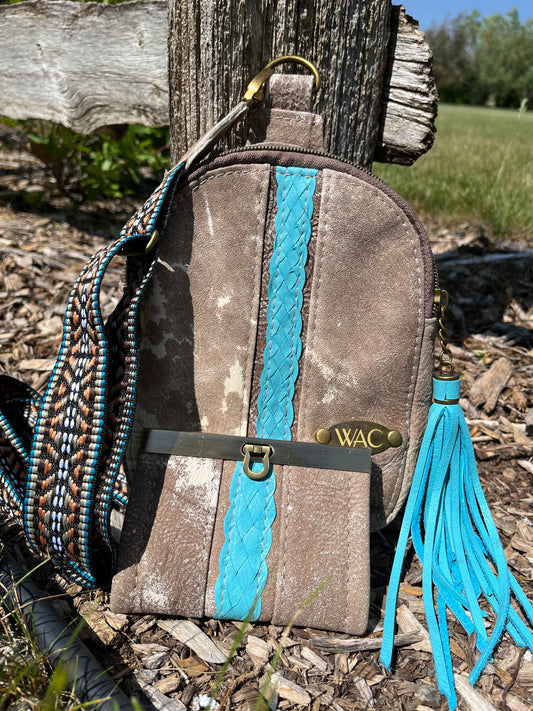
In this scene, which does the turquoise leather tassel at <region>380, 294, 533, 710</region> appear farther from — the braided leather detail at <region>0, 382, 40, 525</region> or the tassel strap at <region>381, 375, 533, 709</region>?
the braided leather detail at <region>0, 382, 40, 525</region>

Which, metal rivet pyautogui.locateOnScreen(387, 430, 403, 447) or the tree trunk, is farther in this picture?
the tree trunk

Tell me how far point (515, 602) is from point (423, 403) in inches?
19.3

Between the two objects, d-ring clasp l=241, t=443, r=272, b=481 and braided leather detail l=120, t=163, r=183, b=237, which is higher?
braided leather detail l=120, t=163, r=183, b=237

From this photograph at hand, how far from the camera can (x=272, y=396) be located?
1.33 m

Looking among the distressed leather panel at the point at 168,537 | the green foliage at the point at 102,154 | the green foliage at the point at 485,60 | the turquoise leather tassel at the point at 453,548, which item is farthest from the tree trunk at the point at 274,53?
the green foliage at the point at 485,60

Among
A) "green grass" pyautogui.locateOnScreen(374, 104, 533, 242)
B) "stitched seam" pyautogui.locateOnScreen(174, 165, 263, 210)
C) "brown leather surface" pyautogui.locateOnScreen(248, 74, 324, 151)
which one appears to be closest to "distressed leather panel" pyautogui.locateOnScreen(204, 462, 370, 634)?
"stitched seam" pyautogui.locateOnScreen(174, 165, 263, 210)

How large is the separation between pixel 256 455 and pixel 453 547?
0.50 m

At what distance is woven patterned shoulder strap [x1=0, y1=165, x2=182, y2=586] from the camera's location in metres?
1.17

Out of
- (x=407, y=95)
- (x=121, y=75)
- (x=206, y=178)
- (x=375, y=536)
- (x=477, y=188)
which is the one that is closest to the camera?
(x=206, y=178)

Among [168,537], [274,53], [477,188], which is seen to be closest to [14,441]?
[168,537]

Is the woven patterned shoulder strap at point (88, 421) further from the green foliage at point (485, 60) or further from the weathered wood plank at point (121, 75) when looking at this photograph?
the green foliage at point (485, 60)

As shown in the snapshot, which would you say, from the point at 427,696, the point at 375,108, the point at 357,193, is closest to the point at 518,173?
the point at 375,108

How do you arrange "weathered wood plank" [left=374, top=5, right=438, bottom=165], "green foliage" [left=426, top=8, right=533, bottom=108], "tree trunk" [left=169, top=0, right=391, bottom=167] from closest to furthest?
1. "tree trunk" [left=169, top=0, right=391, bottom=167]
2. "weathered wood plank" [left=374, top=5, right=438, bottom=165]
3. "green foliage" [left=426, top=8, right=533, bottom=108]

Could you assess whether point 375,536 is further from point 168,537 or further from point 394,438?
point 168,537
